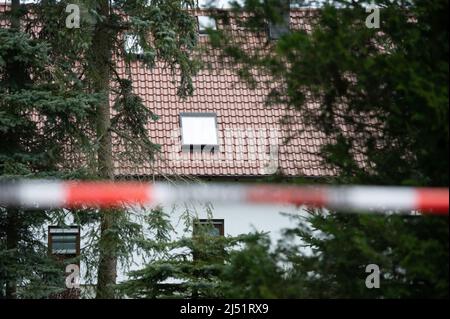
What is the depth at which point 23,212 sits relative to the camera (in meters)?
17.2

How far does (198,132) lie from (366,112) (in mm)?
16222

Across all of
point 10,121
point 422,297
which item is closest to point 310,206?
point 422,297

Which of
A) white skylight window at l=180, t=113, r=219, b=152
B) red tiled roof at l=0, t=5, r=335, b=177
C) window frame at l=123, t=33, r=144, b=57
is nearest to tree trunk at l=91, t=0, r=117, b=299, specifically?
window frame at l=123, t=33, r=144, b=57

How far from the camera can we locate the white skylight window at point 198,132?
2534 cm

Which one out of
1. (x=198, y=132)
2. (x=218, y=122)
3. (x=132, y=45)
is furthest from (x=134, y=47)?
(x=218, y=122)

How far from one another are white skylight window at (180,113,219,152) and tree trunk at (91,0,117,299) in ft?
20.7

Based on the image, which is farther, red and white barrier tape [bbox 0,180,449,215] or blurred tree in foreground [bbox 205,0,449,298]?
blurred tree in foreground [bbox 205,0,449,298]

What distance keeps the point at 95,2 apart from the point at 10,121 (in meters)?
2.45

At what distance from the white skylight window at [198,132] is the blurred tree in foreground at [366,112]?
15434 mm

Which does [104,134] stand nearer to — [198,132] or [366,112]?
[198,132]

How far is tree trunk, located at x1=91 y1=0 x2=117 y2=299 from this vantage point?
1783cm

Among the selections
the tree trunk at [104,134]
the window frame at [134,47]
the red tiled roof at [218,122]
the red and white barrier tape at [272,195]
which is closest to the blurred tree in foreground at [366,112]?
Result: the red and white barrier tape at [272,195]

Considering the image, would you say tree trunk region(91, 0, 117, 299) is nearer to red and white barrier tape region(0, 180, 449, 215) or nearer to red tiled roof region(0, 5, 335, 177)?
red tiled roof region(0, 5, 335, 177)
